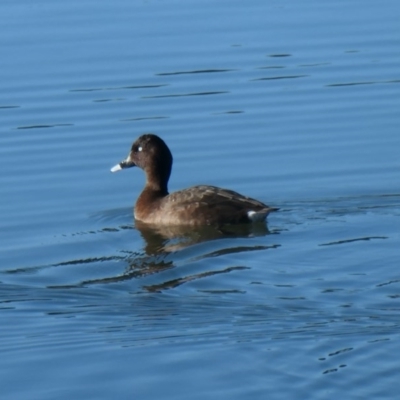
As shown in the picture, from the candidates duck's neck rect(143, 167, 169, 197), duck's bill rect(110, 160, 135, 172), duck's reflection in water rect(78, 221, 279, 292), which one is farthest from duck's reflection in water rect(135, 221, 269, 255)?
duck's bill rect(110, 160, 135, 172)

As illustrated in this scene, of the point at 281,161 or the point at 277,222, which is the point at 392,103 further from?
the point at 277,222

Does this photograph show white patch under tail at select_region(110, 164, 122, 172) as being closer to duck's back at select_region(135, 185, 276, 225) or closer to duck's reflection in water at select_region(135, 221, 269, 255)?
duck's back at select_region(135, 185, 276, 225)

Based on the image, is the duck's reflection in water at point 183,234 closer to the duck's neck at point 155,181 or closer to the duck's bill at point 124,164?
the duck's neck at point 155,181

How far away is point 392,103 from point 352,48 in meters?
2.38

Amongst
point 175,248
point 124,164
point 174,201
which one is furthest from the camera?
point 124,164

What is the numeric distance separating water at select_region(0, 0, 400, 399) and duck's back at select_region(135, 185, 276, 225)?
0.57ft

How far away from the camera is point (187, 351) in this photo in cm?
906

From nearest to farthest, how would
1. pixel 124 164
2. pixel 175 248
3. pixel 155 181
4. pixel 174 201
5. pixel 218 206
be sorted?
1. pixel 175 248
2. pixel 218 206
3. pixel 174 201
4. pixel 155 181
5. pixel 124 164

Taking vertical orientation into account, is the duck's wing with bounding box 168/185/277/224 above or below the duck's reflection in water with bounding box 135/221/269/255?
above

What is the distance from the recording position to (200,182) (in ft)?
46.6

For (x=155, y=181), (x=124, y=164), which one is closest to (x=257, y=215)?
(x=155, y=181)

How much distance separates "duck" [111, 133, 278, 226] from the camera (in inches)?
503

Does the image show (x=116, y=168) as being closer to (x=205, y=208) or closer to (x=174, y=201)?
(x=174, y=201)

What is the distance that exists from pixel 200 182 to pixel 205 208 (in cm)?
133
